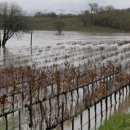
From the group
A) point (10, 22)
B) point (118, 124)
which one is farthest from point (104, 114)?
point (10, 22)

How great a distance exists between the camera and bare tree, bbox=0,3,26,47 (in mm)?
48250

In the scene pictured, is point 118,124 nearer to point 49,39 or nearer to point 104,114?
point 104,114

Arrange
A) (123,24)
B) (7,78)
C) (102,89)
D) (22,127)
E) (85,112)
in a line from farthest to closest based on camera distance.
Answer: (123,24), (7,78), (102,89), (85,112), (22,127)

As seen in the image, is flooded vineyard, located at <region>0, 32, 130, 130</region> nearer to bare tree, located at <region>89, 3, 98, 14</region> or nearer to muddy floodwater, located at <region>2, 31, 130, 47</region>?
muddy floodwater, located at <region>2, 31, 130, 47</region>

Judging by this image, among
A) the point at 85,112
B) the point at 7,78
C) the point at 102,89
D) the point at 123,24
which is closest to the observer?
the point at 85,112

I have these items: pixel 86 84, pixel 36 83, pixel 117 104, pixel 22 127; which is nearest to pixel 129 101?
pixel 117 104

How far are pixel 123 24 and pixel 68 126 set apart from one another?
288ft

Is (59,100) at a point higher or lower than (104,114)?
higher

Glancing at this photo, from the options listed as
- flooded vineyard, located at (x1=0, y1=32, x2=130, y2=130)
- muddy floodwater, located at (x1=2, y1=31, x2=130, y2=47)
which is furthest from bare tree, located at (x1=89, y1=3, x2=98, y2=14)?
flooded vineyard, located at (x1=0, y1=32, x2=130, y2=130)

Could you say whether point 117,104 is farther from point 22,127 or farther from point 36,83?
point 22,127

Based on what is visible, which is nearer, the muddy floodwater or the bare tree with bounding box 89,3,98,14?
the muddy floodwater

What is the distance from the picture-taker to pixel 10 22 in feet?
162

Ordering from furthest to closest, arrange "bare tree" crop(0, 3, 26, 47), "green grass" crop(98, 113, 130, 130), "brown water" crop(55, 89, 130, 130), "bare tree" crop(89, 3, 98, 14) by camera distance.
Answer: "bare tree" crop(89, 3, 98, 14) < "bare tree" crop(0, 3, 26, 47) < "brown water" crop(55, 89, 130, 130) < "green grass" crop(98, 113, 130, 130)

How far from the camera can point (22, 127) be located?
487 inches
